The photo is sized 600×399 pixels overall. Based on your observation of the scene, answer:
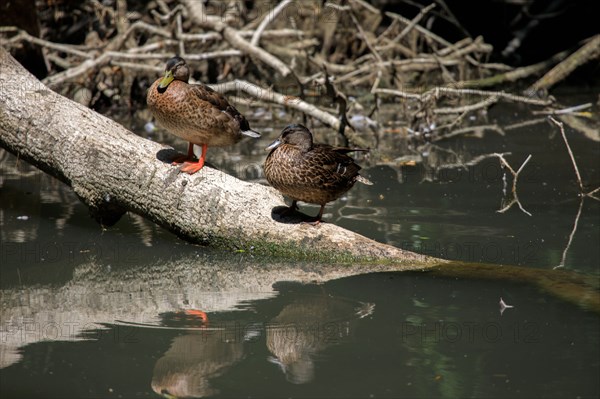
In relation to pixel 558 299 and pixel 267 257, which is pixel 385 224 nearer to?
pixel 267 257

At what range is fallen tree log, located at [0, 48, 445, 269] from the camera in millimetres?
5469

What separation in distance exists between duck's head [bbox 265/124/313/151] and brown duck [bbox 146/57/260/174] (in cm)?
61

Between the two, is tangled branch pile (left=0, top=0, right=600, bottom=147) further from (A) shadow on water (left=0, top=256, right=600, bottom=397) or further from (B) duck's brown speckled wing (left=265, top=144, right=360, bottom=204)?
(A) shadow on water (left=0, top=256, right=600, bottom=397)

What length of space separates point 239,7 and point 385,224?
582 centimetres

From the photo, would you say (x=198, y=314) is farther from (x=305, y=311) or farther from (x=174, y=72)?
(x=174, y=72)

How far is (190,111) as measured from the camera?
582cm

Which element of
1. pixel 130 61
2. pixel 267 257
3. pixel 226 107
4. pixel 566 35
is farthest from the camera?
pixel 566 35

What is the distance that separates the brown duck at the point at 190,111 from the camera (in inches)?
230

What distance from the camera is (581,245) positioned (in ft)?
18.6

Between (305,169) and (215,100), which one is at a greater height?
(215,100)

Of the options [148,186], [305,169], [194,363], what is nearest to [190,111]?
[148,186]

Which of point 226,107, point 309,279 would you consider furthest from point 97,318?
point 226,107

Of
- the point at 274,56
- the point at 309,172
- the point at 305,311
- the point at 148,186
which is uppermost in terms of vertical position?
the point at 274,56

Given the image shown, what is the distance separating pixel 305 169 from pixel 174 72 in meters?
1.31
